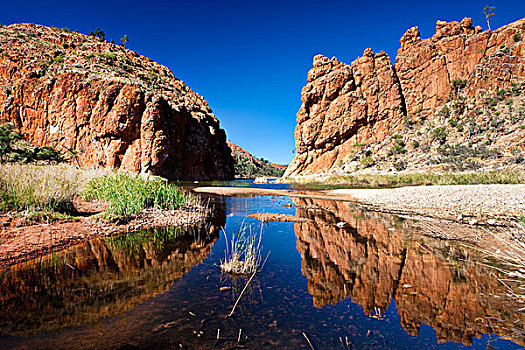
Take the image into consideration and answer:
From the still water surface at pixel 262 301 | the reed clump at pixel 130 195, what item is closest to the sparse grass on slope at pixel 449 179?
the still water surface at pixel 262 301

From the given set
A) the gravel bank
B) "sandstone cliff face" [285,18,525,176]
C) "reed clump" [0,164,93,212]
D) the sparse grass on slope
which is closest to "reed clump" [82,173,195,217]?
"reed clump" [0,164,93,212]

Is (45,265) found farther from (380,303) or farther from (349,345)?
(380,303)

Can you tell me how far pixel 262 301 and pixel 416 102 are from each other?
69.2 metres

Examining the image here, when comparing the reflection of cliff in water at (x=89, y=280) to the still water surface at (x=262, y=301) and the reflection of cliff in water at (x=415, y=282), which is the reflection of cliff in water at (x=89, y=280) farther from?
the reflection of cliff in water at (x=415, y=282)

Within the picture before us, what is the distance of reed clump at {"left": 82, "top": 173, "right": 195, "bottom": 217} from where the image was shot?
9539 millimetres

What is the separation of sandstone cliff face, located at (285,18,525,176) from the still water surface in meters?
36.4

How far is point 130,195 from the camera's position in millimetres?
9953

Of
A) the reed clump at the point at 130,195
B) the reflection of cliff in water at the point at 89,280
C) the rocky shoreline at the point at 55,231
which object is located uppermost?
the reed clump at the point at 130,195

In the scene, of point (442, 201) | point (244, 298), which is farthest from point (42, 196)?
point (442, 201)

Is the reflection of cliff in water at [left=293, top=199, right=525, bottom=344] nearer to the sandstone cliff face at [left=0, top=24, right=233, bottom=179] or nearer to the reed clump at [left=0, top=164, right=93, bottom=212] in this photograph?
the reed clump at [left=0, top=164, right=93, bottom=212]

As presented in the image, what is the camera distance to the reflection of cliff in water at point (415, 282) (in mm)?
3580

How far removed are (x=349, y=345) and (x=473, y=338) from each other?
66.2 inches

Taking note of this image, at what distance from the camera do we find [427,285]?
4.75 meters

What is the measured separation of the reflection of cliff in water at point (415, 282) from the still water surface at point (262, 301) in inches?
0.9
